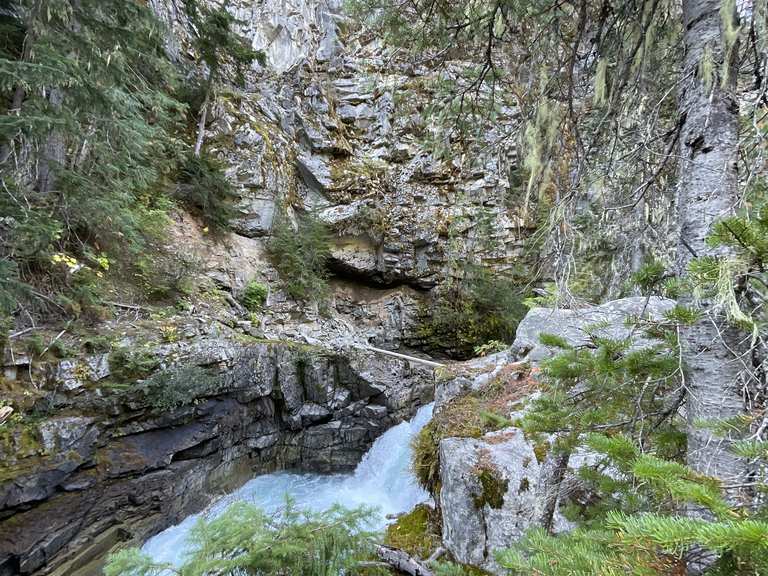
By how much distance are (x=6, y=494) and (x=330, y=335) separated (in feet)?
20.5

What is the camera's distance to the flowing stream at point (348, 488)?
504 cm

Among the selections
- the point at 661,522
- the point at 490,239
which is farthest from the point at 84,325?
the point at 490,239

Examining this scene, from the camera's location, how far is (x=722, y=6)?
1280mm

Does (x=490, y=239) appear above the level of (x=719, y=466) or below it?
above

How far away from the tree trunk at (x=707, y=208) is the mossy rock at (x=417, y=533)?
241 centimetres

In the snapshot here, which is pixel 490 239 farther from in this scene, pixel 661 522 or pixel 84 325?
pixel 661 522

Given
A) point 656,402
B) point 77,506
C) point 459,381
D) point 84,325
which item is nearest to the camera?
point 656,402

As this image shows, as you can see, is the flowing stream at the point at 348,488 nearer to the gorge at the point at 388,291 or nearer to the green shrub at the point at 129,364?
the gorge at the point at 388,291

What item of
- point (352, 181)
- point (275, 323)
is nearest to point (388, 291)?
point (352, 181)

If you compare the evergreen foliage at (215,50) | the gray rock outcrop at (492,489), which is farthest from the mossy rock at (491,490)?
the evergreen foliage at (215,50)

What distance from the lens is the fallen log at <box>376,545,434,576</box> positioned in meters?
2.64

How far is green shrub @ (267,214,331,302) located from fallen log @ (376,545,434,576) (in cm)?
780

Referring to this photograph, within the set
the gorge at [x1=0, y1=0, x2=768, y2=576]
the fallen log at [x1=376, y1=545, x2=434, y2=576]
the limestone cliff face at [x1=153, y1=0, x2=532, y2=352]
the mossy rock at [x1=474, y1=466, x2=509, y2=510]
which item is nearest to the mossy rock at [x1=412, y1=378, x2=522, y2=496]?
the gorge at [x1=0, y1=0, x2=768, y2=576]

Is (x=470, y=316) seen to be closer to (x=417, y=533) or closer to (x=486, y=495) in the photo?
(x=417, y=533)
